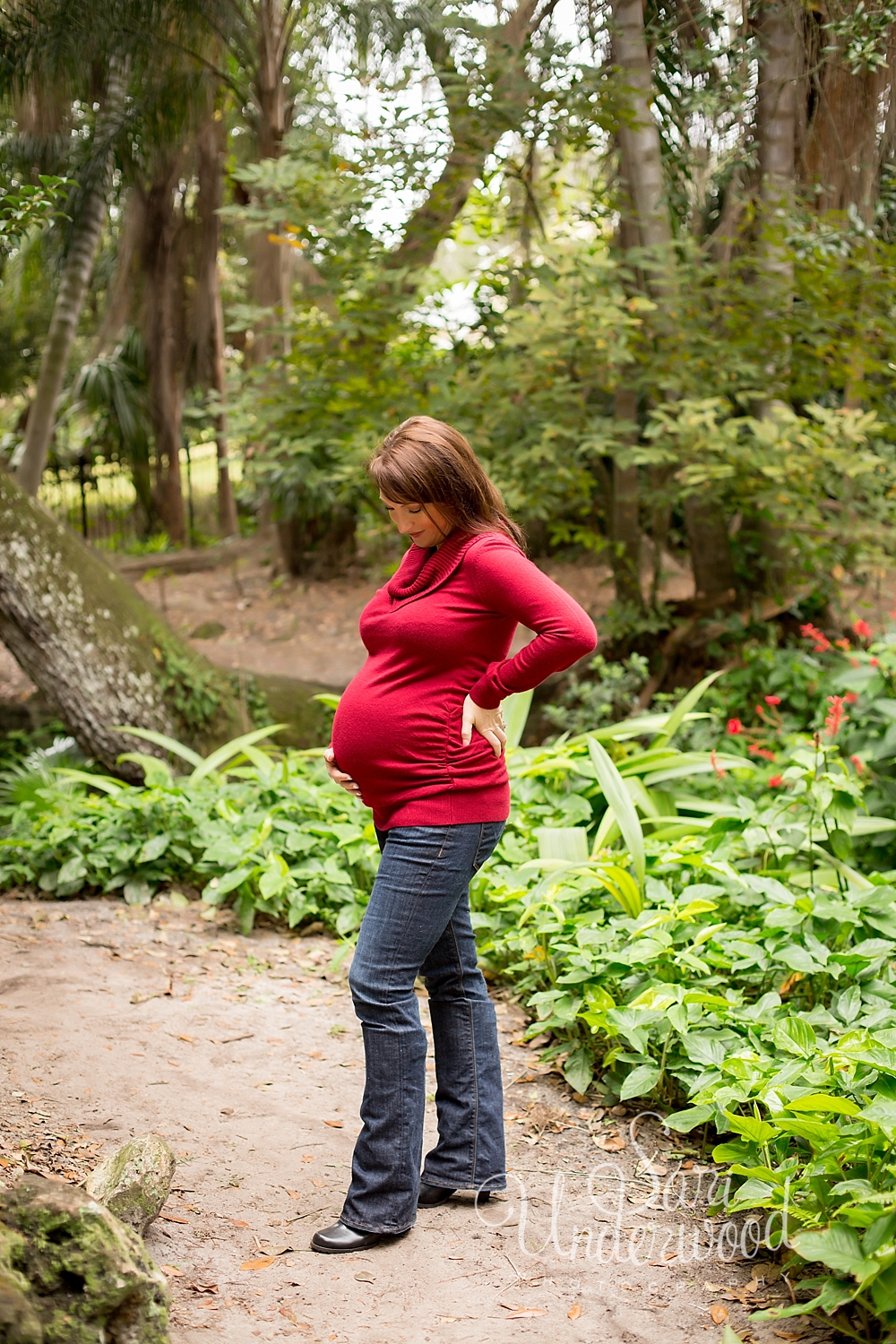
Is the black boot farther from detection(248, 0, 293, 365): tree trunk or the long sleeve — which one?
detection(248, 0, 293, 365): tree trunk

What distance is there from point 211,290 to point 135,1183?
1238 cm

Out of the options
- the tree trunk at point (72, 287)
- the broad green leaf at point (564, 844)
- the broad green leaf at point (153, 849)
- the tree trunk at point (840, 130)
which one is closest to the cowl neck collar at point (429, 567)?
the broad green leaf at point (564, 844)

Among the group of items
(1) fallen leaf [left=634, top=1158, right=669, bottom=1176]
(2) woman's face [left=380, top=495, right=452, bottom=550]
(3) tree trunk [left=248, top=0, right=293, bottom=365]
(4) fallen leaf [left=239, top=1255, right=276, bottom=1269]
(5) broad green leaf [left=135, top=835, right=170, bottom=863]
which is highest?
(3) tree trunk [left=248, top=0, right=293, bottom=365]

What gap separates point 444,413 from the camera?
20.8ft

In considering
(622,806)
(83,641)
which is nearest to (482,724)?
(622,806)

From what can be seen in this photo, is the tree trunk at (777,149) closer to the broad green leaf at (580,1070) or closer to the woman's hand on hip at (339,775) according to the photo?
the broad green leaf at (580,1070)

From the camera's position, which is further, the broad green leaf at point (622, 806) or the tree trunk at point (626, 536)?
the tree trunk at point (626, 536)

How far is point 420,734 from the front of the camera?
7.43 ft

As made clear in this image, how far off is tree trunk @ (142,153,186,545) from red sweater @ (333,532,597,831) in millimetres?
10919

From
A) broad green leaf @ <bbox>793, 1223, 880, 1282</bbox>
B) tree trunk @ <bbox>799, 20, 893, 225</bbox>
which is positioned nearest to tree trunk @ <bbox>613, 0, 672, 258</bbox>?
tree trunk @ <bbox>799, 20, 893, 225</bbox>

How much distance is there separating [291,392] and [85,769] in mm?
2564

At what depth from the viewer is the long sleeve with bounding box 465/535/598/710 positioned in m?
2.21

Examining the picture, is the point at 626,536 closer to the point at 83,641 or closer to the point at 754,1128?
the point at 83,641

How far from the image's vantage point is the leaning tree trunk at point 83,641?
575 cm
